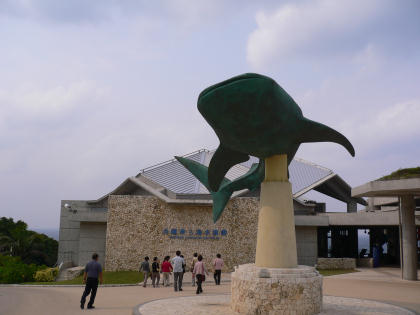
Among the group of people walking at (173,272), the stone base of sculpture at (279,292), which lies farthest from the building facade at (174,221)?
the stone base of sculpture at (279,292)

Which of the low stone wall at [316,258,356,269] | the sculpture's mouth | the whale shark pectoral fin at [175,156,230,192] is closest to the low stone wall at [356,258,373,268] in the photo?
the low stone wall at [316,258,356,269]

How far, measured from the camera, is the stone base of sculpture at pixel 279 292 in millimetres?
8711

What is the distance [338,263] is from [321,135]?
625 inches

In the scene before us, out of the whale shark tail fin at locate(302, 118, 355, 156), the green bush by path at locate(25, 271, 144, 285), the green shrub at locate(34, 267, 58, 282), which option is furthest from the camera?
the green shrub at locate(34, 267, 58, 282)

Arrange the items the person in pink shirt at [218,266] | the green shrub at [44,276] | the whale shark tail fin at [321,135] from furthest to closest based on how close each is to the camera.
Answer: the green shrub at [44,276]
the person in pink shirt at [218,266]
the whale shark tail fin at [321,135]

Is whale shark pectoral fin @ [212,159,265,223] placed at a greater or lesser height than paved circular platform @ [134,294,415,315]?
greater

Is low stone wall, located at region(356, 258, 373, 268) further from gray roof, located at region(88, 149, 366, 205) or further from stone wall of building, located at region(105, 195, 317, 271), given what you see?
stone wall of building, located at region(105, 195, 317, 271)

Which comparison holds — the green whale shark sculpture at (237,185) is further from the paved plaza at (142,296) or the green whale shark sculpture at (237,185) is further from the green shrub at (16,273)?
the green shrub at (16,273)

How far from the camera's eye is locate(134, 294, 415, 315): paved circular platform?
30.6 ft

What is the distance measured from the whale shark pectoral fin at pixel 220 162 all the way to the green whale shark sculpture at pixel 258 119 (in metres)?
0.05

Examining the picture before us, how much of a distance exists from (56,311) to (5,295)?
179 inches

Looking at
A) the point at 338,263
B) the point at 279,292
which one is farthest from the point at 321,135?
the point at 338,263

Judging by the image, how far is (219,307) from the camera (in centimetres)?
1002

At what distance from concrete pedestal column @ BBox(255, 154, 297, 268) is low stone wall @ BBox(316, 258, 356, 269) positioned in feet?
50.2
